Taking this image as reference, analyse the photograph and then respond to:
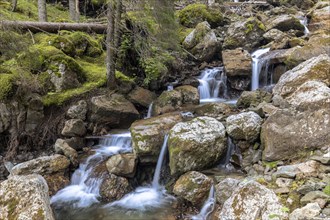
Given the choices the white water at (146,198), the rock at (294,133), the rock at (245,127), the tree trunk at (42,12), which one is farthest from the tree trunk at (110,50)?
the tree trunk at (42,12)

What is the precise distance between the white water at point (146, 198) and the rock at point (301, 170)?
7.84 feet

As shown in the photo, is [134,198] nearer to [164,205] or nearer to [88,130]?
[164,205]

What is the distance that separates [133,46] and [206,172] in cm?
559

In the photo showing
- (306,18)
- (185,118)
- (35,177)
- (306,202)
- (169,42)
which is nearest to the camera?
(306,202)

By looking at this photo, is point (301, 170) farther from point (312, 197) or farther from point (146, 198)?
point (146, 198)

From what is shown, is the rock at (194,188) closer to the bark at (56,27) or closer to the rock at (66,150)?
the rock at (66,150)

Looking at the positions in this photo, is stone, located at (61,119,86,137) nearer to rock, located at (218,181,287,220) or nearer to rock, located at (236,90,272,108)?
rock, located at (236,90,272,108)

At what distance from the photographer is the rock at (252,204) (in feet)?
11.8

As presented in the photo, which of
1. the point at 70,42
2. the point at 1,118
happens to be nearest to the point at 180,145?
the point at 1,118

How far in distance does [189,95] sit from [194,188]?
501 centimetres

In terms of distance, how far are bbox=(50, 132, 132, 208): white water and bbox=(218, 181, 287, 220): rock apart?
3.31 metres

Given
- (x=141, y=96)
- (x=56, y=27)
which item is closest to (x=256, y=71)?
(x=141, y=96)

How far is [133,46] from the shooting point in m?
9.90

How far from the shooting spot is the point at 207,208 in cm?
520
